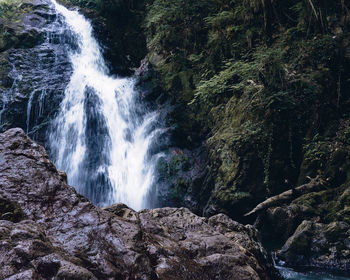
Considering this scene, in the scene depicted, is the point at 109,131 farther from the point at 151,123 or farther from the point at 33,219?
the point at 33,219

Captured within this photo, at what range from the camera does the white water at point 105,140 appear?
917cm

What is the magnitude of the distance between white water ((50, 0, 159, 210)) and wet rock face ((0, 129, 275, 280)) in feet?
18.7

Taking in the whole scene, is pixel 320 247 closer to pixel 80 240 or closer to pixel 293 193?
pixel 293 193

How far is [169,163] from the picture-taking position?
8.89 metres

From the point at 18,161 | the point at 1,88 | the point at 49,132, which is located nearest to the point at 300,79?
the point at 18,161

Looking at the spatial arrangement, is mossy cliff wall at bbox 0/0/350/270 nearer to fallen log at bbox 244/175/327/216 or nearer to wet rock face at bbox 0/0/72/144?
fallen log at bbox 244/175/327/216

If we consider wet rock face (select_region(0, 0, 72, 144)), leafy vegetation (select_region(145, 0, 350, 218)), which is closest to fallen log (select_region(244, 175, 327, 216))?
leafy vegetation (select_region(145, 0, 350, 218))

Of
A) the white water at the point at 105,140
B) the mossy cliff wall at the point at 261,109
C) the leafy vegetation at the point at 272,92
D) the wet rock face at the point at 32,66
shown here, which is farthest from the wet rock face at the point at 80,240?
the wet rock face at the point at 32,66

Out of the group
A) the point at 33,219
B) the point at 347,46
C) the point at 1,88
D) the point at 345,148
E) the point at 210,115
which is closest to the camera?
the point at 33,219

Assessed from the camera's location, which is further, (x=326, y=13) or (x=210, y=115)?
(x=210, y=115)

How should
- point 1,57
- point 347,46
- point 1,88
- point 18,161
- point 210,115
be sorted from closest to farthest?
1. point 18,161
2. point 347,46
3. point 210,115
4. point 1,88
5. point 1,57

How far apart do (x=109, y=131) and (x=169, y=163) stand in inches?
111

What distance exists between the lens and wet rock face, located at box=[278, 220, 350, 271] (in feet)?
15.6

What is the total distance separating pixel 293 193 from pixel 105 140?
6.48 meters
